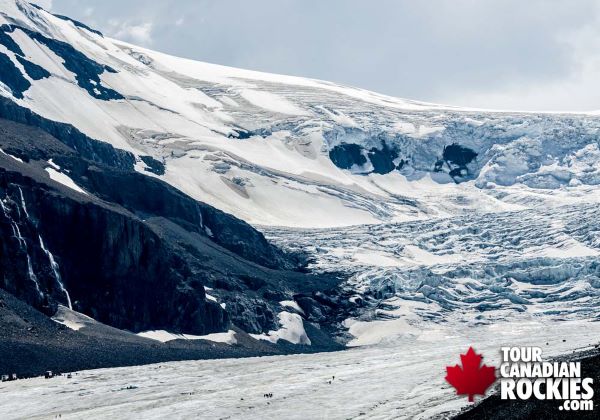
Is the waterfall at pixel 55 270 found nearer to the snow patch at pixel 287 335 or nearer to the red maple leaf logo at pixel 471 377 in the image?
the snow patch at pixel 287 335

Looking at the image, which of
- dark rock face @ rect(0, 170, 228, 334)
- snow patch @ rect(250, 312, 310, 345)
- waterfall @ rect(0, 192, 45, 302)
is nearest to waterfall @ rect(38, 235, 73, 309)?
dark rock face @ rect(0, 170, 228, 334)

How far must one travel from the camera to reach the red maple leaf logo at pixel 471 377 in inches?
3932

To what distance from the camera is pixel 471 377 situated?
355ft

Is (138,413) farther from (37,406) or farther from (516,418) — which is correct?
(516,418)

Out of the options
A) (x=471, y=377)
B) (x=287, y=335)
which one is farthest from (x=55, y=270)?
(x=471, y=377)

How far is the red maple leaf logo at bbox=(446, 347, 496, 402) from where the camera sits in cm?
9988

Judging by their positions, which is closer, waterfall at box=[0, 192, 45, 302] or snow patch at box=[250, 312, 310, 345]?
waterfall at box=[0, 192, 45, 302]

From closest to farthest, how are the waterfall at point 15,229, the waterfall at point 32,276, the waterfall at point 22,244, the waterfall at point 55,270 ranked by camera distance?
the waterfall at point 32,276 → the waterfall at point 22,244 → the waterfall at point 15,229 → the waterfall at point 55,270

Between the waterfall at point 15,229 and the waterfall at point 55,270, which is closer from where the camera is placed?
the waterfall at point 15,229

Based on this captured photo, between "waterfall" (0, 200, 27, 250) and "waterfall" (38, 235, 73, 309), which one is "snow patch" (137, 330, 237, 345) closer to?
"waterfall" (38, 235, 73, 309)

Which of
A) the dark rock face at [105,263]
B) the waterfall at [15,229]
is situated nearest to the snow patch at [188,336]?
the dark rock face at [105,263]

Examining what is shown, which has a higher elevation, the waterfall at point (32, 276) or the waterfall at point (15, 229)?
the waterfall at point (15, 229)

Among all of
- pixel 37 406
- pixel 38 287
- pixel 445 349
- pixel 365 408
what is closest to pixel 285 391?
pixel 365 408

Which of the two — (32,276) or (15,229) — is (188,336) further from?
(15,229)
